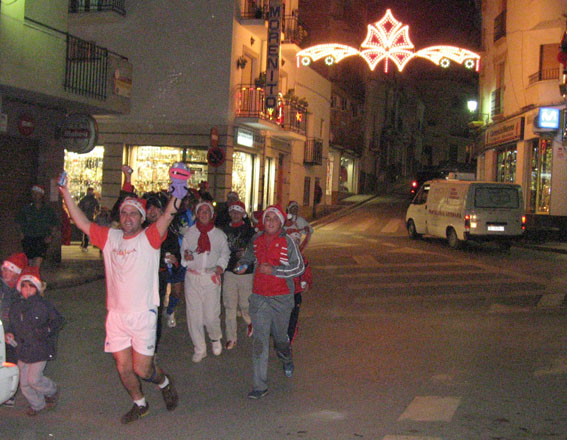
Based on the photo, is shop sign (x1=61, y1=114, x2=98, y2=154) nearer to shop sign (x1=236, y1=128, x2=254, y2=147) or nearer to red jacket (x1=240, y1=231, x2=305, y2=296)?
red jacket (x1=240, y1=231, x2=305, y2=296)

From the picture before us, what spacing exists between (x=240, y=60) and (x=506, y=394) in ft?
66.3

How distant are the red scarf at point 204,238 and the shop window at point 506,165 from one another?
82.1ft

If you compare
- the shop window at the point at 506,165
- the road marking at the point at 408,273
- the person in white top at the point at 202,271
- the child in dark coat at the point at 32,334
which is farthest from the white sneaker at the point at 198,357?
the shop window at the point at 506,165

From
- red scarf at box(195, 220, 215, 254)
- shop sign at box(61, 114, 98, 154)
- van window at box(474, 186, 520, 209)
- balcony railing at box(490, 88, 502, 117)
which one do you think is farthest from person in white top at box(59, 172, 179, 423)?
balcony railing at box(490, 88, 502, 117)

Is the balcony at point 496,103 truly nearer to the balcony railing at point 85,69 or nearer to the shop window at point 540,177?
the shop window at point 540,177

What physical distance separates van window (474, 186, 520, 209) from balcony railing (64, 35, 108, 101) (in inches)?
456

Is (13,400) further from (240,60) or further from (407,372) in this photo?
(240,60)

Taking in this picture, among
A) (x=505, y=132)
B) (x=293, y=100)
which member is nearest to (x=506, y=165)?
(x=505, y=132)

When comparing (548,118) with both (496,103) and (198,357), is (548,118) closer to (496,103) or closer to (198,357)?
(496,103)

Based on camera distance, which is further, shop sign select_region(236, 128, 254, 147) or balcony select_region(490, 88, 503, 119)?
balcony select_region(490, 88, 503, 119)

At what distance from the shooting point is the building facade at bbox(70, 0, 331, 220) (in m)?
24.1

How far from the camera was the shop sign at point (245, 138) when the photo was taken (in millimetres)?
24597

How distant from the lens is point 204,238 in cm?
732

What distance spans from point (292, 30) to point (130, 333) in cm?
2584
